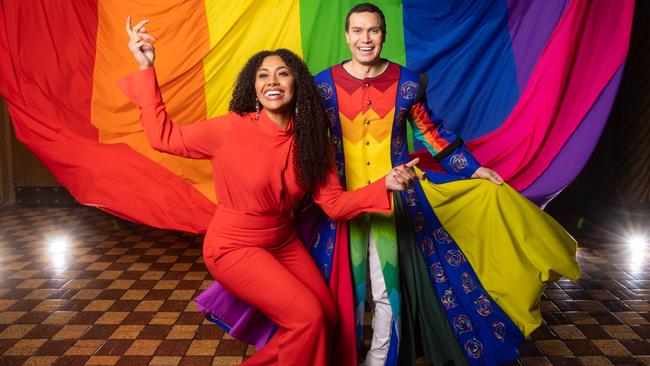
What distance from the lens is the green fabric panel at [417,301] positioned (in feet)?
6.79

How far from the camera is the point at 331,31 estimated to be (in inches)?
117

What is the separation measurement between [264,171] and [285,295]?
0.46 m

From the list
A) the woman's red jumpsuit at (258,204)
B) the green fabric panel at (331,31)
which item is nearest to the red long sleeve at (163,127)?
the woman's red jumpsuit at (258,204)

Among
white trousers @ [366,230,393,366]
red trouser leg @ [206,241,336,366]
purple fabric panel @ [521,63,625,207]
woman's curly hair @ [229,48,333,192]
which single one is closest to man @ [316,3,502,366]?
white trousers @ [366,230,393,366]

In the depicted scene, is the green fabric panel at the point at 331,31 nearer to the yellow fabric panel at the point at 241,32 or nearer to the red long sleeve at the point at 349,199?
the yellow fabric panel at the point at 241,32

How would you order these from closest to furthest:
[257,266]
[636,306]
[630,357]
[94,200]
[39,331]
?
[257,266], [630,357], [39,331], [94,200], [636,306]

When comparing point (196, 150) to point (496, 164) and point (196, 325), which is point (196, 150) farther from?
point (496, 164)

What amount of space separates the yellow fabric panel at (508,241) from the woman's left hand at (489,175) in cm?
3

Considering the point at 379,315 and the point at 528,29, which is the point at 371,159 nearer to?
the point at 379,315

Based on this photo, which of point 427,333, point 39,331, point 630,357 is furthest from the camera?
point 39,331

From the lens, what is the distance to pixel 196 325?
8.87ft

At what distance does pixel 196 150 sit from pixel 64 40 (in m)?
1.62

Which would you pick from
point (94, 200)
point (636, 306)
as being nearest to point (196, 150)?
point (94, 200)

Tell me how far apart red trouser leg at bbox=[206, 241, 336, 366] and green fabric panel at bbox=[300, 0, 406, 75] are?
4.53 ft
